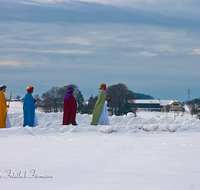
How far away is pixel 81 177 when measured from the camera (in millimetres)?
4688

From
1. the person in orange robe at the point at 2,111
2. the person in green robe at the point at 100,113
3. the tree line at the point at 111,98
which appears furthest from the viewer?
the tree line at the point at 111,98

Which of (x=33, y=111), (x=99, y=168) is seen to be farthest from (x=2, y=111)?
(x=99, y=168)

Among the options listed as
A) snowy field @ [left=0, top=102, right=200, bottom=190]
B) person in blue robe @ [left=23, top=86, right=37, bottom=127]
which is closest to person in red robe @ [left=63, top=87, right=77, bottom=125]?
person in blue robe @ [left=23, top=86, right=37, bottom=127]

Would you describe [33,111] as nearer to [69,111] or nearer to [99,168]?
[69,111]

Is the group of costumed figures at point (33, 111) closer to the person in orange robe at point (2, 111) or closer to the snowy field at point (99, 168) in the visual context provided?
the person in orange robe at point (2, 111)

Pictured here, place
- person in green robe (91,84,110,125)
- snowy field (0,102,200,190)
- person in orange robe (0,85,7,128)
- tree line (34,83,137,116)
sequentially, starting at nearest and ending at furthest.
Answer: snowy field (0,102,200,190) < person in orange robe (0,85,7,128) < person in green robe (91,84,110,125) < tree line (34,83,137,116)

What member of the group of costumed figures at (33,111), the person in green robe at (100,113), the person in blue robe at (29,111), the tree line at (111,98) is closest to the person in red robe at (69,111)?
the group of costumed figures at (33,111)

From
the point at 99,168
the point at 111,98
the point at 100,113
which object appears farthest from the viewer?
the point at 111,98

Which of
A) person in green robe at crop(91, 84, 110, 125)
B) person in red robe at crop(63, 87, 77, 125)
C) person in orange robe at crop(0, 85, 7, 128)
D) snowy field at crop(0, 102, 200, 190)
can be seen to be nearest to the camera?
snowy field at crop(0, 102, 200, 190)

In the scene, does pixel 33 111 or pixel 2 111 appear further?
pixel 33 111

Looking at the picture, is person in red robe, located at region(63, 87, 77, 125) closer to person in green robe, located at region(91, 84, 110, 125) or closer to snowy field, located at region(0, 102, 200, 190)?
person in green robe, located at region(91, 84, 110, 125)

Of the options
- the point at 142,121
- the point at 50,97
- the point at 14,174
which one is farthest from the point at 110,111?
the point at 14,174

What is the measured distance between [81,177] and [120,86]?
3776 cm

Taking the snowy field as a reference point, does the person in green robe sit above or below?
above
